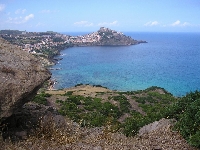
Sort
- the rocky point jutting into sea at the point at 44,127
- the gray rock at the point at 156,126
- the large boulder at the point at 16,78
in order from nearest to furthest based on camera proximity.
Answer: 1. the rocky point jutting into sea at the point at 44,127
2. the large boulder at the point at 16,78
3. the gray rock at the point at 156,126

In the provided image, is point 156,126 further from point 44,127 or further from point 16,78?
point 16,78

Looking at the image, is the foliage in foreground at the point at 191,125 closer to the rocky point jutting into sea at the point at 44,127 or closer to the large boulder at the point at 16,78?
the rocky point jutting into sea at the point at 44,127

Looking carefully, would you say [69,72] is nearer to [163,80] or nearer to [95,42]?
[163,80]

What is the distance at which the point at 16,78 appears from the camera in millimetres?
8172

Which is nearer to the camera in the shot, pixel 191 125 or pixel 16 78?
pixel 191 125

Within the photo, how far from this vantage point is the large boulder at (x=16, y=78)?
304 inches

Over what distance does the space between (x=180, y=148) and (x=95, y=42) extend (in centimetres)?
18992

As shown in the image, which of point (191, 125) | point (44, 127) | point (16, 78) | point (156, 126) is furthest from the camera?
point (156, 126)

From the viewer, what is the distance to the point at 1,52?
29.5 feet

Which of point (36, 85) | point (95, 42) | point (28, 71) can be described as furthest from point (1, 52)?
point (95, 42)

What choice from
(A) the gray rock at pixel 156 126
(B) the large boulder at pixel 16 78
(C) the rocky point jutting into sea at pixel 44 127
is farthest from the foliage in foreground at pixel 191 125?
(B) the large boulder at pixel 16 78

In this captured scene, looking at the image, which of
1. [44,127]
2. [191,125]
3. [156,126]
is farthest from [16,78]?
[191,125]

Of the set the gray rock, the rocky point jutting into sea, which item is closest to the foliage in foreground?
the rocky point jutting into sea

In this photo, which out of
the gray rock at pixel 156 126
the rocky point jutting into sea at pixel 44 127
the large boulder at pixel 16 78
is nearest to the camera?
the rocky point jutting into sea at pixel 44 127
